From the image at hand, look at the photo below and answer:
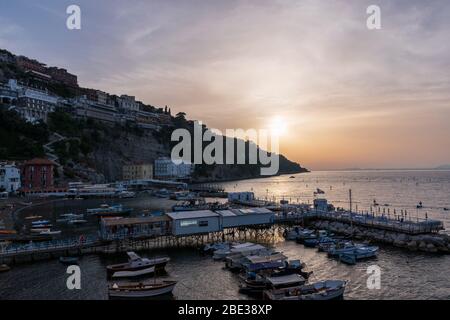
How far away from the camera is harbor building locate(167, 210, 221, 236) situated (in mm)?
46594

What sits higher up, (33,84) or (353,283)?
(33,84)

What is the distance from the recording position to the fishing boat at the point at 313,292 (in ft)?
90.5

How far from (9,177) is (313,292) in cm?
9812

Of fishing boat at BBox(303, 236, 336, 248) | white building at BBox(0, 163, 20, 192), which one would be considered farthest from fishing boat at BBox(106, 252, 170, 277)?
white building at BBox(0, 163, 20, 192)

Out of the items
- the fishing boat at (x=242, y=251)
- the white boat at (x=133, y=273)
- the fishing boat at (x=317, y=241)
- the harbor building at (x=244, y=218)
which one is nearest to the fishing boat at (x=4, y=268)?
the white boat at (x=133, y=273)

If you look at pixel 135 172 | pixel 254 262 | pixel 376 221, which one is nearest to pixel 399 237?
pixel 376 221

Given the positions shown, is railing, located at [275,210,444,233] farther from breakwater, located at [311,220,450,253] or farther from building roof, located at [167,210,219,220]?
building roof, located at [167,210,219,220]

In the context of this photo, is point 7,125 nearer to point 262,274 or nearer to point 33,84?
point 33,84

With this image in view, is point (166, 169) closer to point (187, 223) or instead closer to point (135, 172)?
point (135, 172)

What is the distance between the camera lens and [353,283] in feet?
107

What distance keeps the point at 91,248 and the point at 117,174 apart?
112m

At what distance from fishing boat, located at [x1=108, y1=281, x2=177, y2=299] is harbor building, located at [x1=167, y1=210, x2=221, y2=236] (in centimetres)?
1680

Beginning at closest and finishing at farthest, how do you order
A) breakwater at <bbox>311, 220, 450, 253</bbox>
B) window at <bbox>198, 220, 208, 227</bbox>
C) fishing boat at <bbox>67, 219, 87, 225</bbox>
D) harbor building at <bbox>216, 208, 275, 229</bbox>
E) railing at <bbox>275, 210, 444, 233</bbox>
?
1. breakwater at <bbox>311, 220, 450, 253</bbox>
2. window at <bbox>198, 220, 208, 227</bbox>
3. railing at <bbox>275, 210, 444, 233</bbox>
4. harbor building at <bbox>216, 208, 275, 229</bbox>
5. fishing boat at <bbox>67, 219, 87, 225</bbox>
